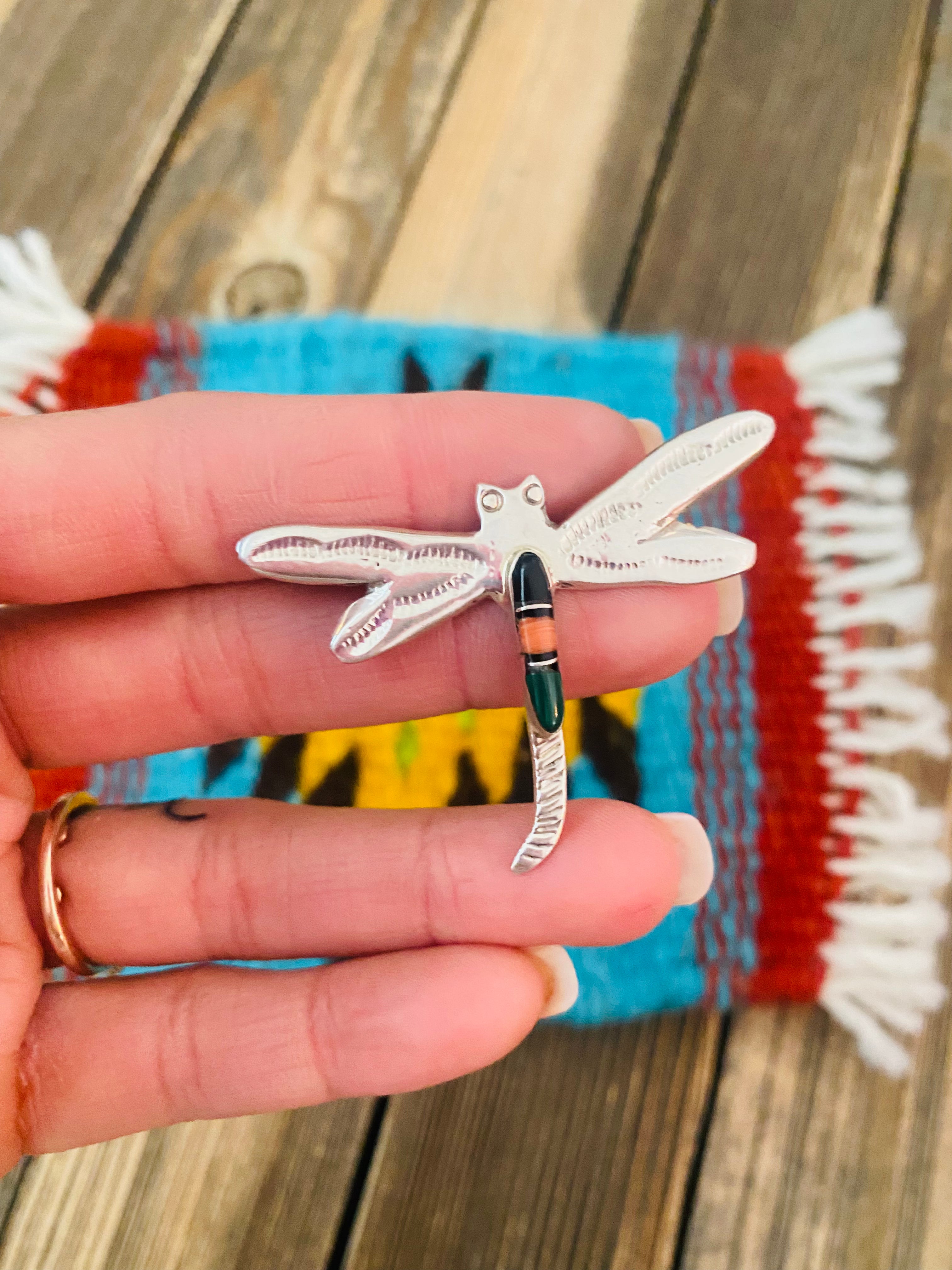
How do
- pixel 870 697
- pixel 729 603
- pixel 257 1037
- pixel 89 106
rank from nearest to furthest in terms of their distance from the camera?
1. pixel 257 1037
2. pixel 729 603
3. pixel 870 697
4. pixel 89 106

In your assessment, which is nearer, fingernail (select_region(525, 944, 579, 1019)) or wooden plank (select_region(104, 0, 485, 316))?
fingernail (select_region(525, 944, 579, 1019))

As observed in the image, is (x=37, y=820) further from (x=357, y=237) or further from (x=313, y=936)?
(x=357, y=237)

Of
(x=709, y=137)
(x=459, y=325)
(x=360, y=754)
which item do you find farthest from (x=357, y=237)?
(x=360, y=754)

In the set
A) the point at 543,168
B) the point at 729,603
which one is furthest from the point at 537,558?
the point at 543,168

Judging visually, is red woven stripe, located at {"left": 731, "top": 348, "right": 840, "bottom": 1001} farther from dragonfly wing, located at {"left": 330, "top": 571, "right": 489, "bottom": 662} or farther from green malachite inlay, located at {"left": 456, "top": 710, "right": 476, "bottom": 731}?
dragonfly wing, located at {"left": 330, "top": 571, "right": 489, "bottom": 662}

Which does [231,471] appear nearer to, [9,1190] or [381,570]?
[381,570]

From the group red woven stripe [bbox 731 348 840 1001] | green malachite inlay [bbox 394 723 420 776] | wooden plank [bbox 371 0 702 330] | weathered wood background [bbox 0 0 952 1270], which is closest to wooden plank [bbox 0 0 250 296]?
weathered wood background [bbox 0 0 952 1270]
